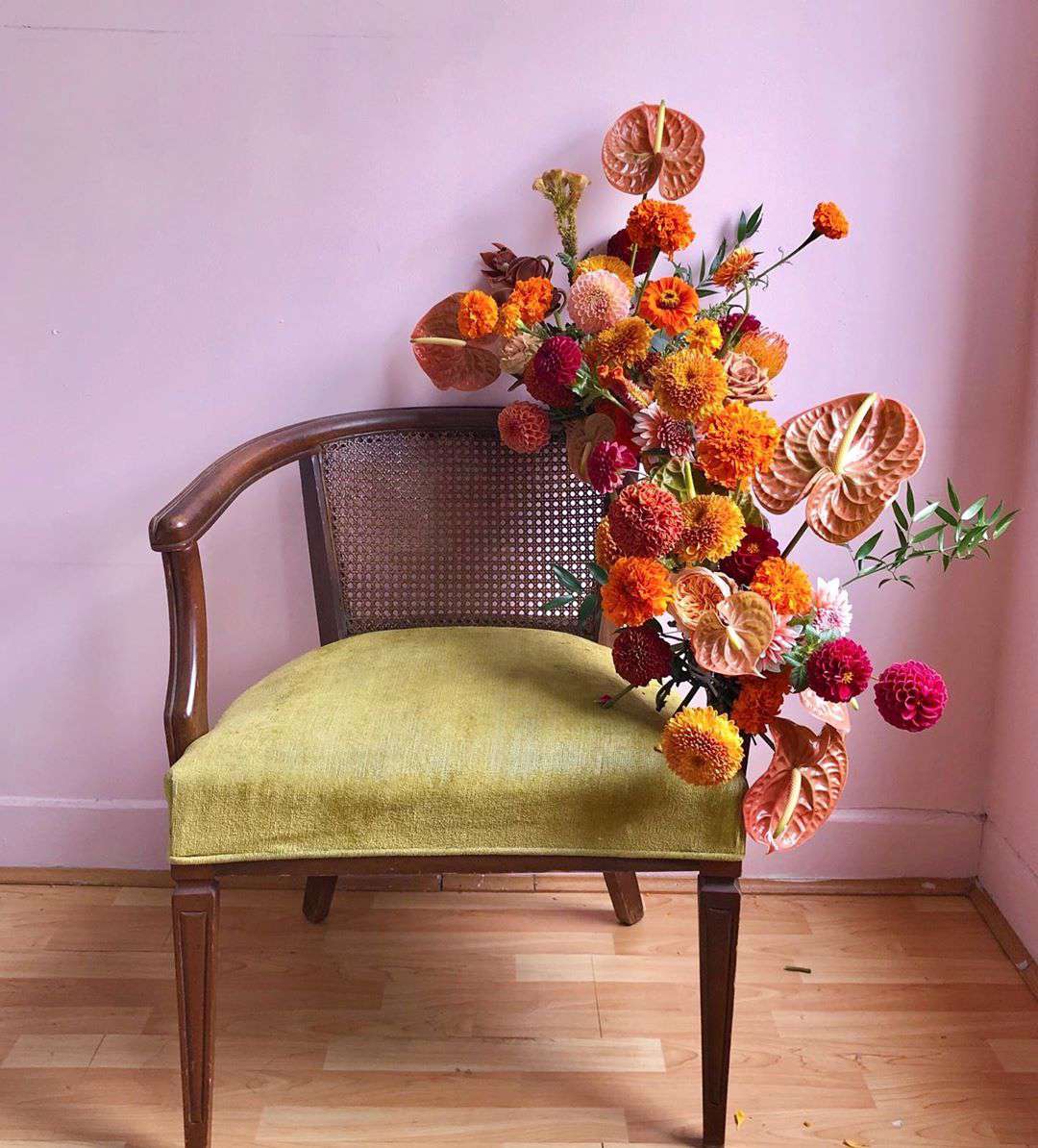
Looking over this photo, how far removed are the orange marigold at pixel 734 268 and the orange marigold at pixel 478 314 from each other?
0.33 metres

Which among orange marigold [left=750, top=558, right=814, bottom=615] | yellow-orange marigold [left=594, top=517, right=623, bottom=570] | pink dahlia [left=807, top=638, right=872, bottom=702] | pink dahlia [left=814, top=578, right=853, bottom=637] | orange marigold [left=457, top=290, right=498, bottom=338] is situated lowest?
pink dahlia [left=807, top=638, right=872, bottom=702]

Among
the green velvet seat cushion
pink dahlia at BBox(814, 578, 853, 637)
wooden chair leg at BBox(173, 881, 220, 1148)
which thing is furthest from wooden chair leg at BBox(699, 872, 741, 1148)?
wooden chair leg at BBox(173, 881, 220, 1148)

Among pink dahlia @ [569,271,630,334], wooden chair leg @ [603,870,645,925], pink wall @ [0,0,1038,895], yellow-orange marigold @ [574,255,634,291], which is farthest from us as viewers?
wooden chair leg @ [603,870,645,925]

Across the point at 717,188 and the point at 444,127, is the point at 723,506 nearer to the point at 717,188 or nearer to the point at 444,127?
the point at 717,188

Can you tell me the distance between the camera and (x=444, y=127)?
147 centimetres

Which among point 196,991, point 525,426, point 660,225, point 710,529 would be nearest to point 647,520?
point 710,529

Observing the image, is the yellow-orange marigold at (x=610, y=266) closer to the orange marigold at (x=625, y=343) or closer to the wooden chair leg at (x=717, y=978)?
the orange marigold at (x=625, y=343)

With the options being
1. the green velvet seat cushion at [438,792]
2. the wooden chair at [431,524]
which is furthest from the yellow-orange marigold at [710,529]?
the wooden chair at [431,524]

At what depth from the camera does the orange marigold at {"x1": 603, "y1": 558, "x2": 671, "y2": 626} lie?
1.00 metres

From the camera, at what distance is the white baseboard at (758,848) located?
66.7 inches

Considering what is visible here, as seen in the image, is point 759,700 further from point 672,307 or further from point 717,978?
point 672,307

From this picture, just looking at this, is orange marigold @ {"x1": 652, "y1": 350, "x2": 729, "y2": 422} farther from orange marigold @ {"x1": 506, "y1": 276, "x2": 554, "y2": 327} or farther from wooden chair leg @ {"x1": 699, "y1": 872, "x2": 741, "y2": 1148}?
wooden chair leg @ {"x1": 699, "y1": 872, "x2": 741, "y2": 1148}

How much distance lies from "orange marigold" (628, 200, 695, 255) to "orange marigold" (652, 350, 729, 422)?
0.29 metres

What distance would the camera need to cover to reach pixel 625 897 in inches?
61.6
